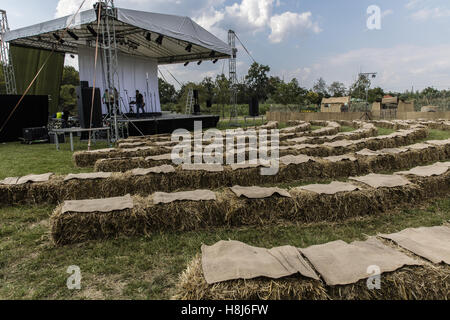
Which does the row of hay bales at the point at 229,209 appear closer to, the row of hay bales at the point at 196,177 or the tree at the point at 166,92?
the row of hay bales at the point at 196,177

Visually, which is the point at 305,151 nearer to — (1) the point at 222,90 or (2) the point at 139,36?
(2) the point at 139,36

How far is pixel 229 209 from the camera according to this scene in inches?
135

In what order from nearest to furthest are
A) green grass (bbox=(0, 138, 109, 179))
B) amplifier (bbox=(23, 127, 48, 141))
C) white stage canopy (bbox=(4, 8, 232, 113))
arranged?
green grass (bbox=(0, 138, 109, 179))
white stage canopy (bbox=(4, 8, 232, 113))
amplifier (bbox=(23, 127, 48, 141))

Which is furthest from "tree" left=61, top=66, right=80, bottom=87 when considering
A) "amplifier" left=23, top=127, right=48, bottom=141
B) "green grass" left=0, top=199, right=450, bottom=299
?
"green grass" left=0, top=199, right=450, bottom=299

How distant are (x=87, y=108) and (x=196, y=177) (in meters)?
7.38

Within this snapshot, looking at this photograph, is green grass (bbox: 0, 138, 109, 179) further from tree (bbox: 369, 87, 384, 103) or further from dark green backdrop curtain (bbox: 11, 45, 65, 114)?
tree (bbox: 369, 87, 384, 103)

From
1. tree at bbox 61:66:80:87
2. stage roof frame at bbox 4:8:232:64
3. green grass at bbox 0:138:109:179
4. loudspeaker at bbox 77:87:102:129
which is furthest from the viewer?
tree at bbox 61:66:80:87

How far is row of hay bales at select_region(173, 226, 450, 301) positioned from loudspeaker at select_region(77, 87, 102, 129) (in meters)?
9.80

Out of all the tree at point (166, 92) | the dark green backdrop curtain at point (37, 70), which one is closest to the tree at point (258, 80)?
the tree at point (166, 92)

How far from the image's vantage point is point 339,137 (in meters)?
8.83

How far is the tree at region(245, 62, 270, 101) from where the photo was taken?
2070 inches

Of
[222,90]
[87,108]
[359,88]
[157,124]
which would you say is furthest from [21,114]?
[359,88]

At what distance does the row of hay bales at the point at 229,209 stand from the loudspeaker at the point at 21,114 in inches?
449
